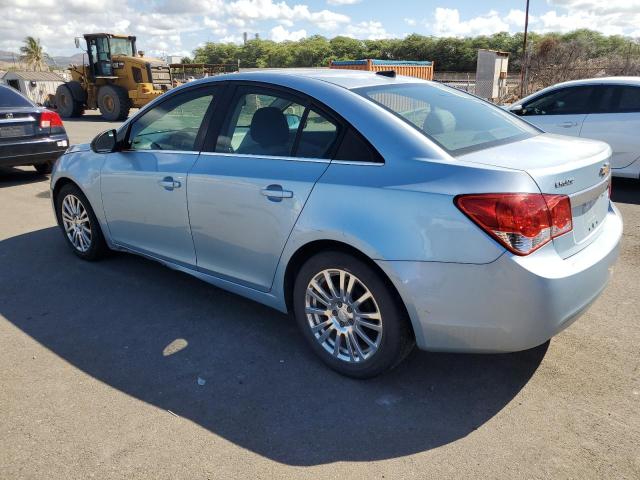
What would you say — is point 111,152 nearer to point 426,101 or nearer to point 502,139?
point 426,101

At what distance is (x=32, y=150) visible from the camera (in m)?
8.35

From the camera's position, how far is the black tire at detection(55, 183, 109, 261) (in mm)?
4820

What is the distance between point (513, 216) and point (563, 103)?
599 centimetres

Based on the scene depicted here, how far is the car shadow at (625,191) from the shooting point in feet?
22.7

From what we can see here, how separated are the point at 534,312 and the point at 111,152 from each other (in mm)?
3443

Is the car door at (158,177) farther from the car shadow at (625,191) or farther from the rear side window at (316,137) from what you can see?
the car shadow at (625,191)

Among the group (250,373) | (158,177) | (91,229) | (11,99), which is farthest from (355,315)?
(11,99)

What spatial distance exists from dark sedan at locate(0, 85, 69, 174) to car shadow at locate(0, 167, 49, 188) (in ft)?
1.19

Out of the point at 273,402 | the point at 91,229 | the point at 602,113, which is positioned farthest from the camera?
the point at 602,113

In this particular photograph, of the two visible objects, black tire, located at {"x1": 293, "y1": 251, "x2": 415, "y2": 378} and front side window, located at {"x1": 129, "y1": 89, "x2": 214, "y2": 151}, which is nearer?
black tire, located at {"x1": 293, "y1": 251, "x2": 415, "y2": 378}

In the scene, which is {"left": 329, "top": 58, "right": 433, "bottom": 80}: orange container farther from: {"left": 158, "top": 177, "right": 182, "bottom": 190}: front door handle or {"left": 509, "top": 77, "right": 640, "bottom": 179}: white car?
{"left": 158, "top": 177, "right": 182, "bottom": 190}: front door handle

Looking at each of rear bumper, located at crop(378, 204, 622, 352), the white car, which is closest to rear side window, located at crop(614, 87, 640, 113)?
the white car

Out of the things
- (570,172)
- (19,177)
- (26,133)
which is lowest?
(19,177)

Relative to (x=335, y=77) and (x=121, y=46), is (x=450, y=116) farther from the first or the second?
(x=121, y=46)
